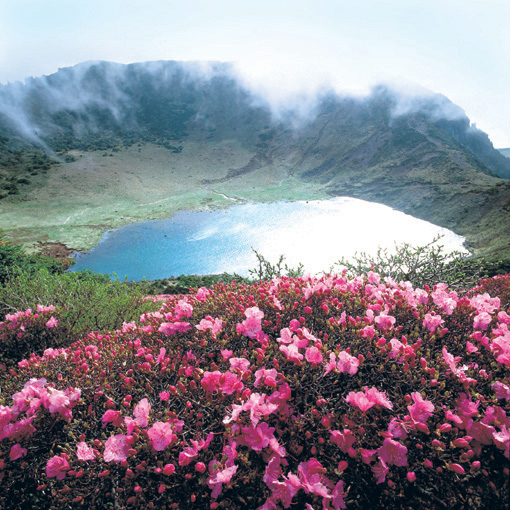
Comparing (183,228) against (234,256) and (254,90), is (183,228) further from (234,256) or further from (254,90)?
(254,90)

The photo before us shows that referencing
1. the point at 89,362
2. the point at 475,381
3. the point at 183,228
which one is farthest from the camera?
the point at 183,228

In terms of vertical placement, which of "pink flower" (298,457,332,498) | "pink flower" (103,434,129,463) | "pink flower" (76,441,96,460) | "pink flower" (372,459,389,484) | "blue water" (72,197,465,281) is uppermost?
"pink flower" (372,459,389,484)

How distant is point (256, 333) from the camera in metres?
2.61

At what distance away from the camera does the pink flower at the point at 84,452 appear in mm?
1963

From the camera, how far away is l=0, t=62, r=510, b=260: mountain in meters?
46.0

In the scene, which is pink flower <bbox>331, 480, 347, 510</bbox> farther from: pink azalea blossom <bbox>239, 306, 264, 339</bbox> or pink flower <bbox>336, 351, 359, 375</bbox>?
pink azalea blossom <bbox>239, 306, 264, 339</bbox>

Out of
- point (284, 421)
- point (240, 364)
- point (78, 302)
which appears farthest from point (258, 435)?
point (78, 302)

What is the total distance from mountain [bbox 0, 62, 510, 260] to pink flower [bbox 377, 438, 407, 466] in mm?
25702

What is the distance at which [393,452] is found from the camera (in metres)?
1.77

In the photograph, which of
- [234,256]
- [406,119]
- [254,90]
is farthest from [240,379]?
[254,90]

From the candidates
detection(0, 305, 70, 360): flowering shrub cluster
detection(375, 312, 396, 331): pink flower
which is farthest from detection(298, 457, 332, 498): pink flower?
detection(0, 305, 70, 360): flowering shrub cluster

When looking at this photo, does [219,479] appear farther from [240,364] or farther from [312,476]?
[240,364]

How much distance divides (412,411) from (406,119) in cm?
9120

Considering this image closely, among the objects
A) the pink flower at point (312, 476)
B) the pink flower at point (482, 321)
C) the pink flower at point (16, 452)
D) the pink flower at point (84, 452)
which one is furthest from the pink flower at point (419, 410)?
the pink flower at point (16, 452)
